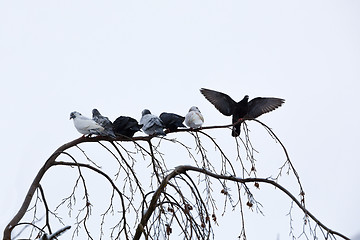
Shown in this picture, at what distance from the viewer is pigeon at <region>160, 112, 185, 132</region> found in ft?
12.1

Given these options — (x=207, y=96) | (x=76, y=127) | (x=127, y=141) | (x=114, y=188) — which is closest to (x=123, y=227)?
(x=114, y=188)

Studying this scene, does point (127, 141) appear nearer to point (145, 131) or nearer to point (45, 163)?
point (145, 131)

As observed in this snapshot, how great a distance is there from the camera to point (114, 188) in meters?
3.50

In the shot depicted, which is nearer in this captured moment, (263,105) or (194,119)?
(194,119)

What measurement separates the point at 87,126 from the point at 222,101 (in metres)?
1.88

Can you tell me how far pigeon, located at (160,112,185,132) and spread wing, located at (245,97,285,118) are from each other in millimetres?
1211

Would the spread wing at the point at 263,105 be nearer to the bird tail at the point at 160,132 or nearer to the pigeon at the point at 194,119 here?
the pigeon at the point at 194,119

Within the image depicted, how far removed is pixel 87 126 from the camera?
3469mm

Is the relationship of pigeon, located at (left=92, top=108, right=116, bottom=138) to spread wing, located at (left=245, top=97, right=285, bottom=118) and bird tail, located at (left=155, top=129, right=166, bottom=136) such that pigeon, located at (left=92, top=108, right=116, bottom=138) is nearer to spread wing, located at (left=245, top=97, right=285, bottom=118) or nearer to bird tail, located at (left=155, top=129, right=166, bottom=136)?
bird tail, located at (left=155, top=129, right=166, bottom=136)

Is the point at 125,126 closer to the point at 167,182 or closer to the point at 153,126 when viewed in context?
the point at 153,126

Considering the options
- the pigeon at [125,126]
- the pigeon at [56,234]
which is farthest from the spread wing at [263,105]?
the pigeon at [56,234]

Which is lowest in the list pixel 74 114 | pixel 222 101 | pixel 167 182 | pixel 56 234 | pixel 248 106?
pixel 56 234

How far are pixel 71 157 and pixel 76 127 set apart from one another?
265 mm

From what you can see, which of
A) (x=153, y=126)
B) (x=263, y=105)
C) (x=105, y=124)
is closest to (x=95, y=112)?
(x=105, y=124)
